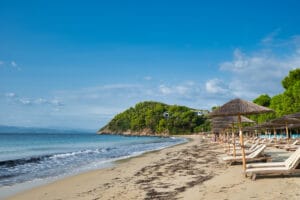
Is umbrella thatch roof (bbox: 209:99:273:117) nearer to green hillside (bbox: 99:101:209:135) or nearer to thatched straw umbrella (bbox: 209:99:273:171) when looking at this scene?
thatched straw umbrella (bbox: 209:99:273:171)

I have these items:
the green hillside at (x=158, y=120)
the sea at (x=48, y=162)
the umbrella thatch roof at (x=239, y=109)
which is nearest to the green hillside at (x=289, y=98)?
the sea at (x=48, y=162)

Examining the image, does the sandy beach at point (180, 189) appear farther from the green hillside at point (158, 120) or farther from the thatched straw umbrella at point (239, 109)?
the green hillside at point (158, 120)

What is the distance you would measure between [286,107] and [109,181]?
3535 cm

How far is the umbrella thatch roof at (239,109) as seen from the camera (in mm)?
9664

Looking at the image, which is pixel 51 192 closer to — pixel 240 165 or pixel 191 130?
pixel 240 165

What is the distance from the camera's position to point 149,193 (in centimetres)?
854

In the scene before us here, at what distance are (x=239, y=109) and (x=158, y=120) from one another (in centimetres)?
13422

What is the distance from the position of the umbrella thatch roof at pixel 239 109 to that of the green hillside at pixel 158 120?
108584 millimetres

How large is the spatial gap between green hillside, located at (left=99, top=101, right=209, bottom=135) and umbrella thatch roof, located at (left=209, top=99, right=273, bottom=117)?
4275 inches

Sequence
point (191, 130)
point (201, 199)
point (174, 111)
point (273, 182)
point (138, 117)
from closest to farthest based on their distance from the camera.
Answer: point (201, 199) → point (273, 182) → point (191, 130) → point (174, 111) → point (138, 117)

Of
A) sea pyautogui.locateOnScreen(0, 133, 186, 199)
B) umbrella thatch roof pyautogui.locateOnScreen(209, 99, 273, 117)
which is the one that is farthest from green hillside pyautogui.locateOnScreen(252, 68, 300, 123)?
umbrella thatch roof pyautogui.locateOnScreen(209, 99, 273, 117)

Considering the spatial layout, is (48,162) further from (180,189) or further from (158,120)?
(158,120)

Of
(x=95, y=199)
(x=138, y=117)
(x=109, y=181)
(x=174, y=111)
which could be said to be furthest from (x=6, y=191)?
(x=138, y=117)

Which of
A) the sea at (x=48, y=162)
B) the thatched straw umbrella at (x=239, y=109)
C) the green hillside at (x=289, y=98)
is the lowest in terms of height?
the sea at (x=48, y=162)
